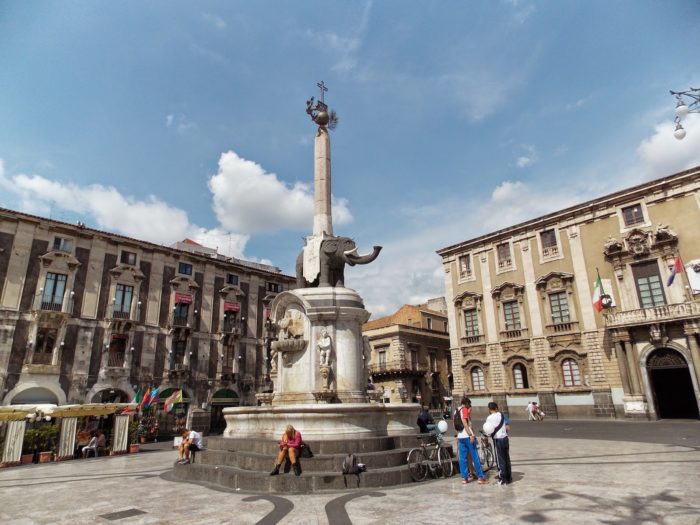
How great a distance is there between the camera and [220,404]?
34.3 metres

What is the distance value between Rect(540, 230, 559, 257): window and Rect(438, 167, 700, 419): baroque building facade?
7 centimetres

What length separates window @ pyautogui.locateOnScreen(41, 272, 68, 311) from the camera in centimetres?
2777

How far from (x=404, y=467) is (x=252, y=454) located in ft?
10.8

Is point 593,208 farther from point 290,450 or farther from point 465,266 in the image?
point 290,450

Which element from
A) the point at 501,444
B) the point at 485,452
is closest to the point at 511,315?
the point at 485,452

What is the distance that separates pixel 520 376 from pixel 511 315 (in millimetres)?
4447

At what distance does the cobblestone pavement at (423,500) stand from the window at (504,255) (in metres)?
24.5

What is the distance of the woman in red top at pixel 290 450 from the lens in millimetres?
8539

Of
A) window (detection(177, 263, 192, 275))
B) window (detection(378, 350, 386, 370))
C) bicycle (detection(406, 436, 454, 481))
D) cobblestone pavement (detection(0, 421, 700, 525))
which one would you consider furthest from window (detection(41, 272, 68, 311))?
window (detection(378, 350, 386, 370))

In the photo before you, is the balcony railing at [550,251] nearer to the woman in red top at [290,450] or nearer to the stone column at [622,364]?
the stone column at [622,364]

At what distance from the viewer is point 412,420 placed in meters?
11.9

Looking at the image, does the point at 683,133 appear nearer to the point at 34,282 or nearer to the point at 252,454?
the point at 252,454

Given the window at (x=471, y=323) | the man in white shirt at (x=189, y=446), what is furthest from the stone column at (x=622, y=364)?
the man in white shirt at (x=189, y=446)

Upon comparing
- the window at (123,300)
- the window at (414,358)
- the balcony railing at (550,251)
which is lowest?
the window at (414,358)
